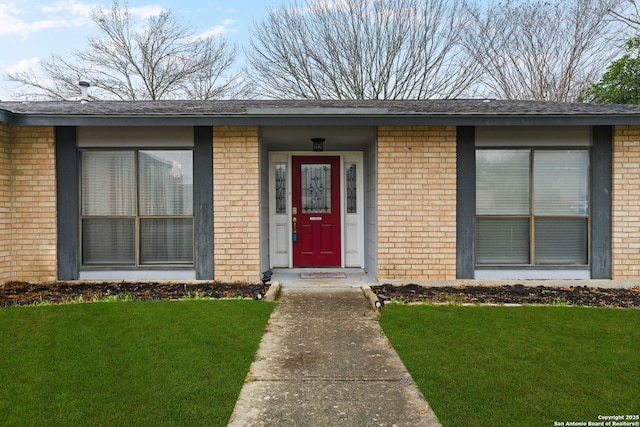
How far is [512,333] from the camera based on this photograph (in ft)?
15.2

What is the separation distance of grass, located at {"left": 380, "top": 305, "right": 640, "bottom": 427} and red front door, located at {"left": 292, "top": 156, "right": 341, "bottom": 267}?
3245mm

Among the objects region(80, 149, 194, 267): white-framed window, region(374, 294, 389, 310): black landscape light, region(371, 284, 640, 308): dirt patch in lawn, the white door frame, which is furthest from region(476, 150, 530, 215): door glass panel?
region(80, 149, 194, 267): white-framed window

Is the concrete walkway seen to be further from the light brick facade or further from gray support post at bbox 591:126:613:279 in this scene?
the light brick facade

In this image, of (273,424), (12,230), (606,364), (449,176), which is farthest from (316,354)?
(12,230)

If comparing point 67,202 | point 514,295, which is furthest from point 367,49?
point 514,295

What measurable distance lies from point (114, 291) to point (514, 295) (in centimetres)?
578

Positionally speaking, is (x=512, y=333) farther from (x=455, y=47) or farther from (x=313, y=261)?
(x=455, y=47)

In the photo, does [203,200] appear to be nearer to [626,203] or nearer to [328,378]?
[328,378]

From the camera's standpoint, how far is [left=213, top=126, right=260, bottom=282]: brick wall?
289 inches

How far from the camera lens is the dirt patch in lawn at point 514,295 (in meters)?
6.00

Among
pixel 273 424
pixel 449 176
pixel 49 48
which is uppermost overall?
pixel 49 48

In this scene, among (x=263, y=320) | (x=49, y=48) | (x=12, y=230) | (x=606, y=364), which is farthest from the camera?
(x=49, y=48)

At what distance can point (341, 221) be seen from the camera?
8.77m

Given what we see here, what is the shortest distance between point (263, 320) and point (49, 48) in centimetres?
2099
